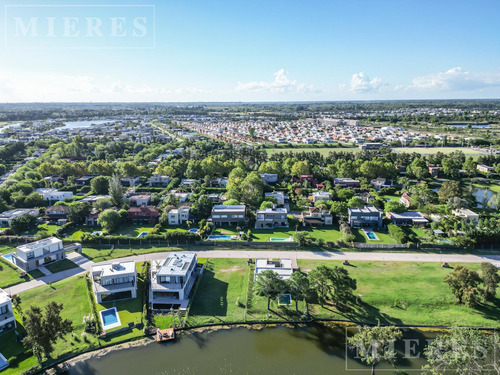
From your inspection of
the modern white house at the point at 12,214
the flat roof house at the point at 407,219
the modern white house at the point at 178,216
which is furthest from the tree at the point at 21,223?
the flat roof house at the point at 407,219

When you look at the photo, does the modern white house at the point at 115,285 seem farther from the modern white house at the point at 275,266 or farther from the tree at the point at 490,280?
the tree at the point at 490,280

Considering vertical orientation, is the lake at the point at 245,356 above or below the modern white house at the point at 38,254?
below

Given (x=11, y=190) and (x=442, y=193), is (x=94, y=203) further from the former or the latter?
(x=442, y=193)

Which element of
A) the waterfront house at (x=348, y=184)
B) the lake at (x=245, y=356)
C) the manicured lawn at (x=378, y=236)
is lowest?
the lake at (x=245, y=356)

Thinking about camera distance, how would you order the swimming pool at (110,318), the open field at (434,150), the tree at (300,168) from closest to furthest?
the swimming pool at (110,318) < the tree at (300,168) < the open field at (434,150)

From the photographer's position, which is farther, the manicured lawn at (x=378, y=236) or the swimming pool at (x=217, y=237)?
the swimming pool at (x=217, y=237)

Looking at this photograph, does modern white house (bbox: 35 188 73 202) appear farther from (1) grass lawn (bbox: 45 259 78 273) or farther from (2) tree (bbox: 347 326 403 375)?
(2) tree (bbox: 347 326 403 375)

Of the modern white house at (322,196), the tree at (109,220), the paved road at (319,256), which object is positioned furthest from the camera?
the modern white house at (322,196)

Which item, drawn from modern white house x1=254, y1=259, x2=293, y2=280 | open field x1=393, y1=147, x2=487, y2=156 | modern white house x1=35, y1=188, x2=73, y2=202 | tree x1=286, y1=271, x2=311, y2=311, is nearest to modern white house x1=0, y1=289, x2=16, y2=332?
modern white house x1=254, y1=259, x2=293, y2=280
